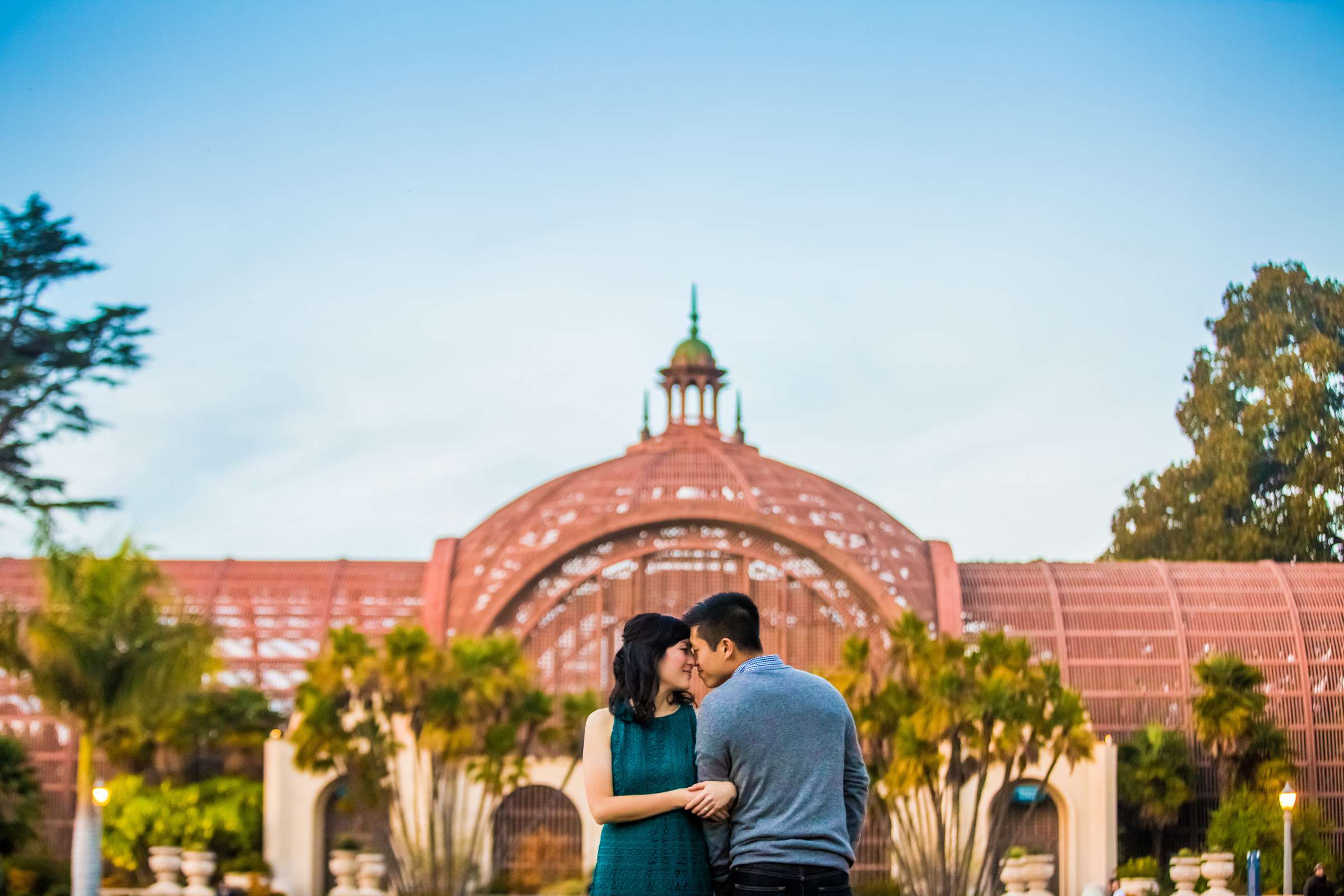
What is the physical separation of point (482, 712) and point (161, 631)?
9493 millimetres

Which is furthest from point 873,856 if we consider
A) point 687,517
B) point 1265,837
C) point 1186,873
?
point 687,517

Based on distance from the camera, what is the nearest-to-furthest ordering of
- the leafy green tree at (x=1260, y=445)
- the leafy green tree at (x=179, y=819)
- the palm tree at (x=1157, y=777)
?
the leafy green tree at (x=179, y=819) < the palm tree at (x=1157, y=777) < the leafy green tree at (x=1260, y=445)

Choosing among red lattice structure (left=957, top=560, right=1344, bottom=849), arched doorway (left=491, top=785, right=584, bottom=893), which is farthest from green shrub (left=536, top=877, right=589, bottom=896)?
red lattice structure (left=957, top=560, right=1344, bottom=849)

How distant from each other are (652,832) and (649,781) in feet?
0.58

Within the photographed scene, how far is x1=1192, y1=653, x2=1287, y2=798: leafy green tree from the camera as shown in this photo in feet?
113

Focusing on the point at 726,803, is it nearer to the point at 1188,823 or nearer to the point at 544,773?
the point at 544,773

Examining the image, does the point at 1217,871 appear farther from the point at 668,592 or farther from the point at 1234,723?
the point at 668,592

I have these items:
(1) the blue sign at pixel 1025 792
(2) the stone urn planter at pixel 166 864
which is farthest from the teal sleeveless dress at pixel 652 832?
(1) the blue sign at pixel 1025 792

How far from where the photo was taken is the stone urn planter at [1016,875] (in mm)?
33000

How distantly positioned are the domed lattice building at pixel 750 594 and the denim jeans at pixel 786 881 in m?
29.1

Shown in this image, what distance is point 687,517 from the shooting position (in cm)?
3609

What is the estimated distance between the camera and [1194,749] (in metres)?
35.9

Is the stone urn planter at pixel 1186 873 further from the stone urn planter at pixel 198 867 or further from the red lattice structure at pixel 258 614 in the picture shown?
the stone urn planter at pixel 198 867

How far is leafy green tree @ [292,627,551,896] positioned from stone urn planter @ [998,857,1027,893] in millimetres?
9067
